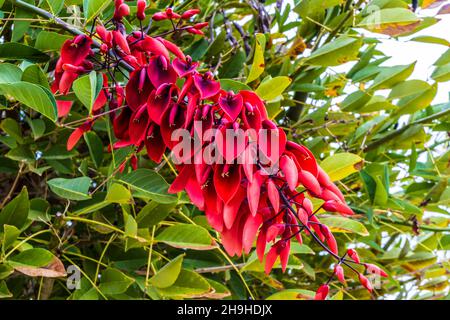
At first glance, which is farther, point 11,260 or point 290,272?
point 290,272

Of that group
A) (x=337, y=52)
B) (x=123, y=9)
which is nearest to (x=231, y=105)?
(x=123, y=9)

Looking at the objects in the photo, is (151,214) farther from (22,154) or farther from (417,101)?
(417,101)

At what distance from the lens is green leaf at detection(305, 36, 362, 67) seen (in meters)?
0.68

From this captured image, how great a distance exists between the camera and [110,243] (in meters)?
0.72

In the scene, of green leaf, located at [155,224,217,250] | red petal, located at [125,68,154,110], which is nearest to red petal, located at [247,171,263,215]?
red petal, located at [125,68,154,110]

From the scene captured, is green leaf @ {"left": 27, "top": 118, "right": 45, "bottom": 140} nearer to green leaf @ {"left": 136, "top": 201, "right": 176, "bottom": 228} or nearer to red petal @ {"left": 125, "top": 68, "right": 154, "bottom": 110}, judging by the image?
green leaf @ {"left": 136, "top": 201, "right": 176, "bottom": 228}

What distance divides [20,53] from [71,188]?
0.43 ft

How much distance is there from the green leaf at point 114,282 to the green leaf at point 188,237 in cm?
6

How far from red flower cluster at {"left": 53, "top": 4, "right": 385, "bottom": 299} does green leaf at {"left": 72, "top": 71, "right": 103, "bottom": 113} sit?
0.01 metres

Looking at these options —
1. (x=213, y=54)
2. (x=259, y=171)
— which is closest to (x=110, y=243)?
(x=213, y=54)

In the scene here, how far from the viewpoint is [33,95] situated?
0.45 meters

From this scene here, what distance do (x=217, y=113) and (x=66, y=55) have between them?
0.42 feet
